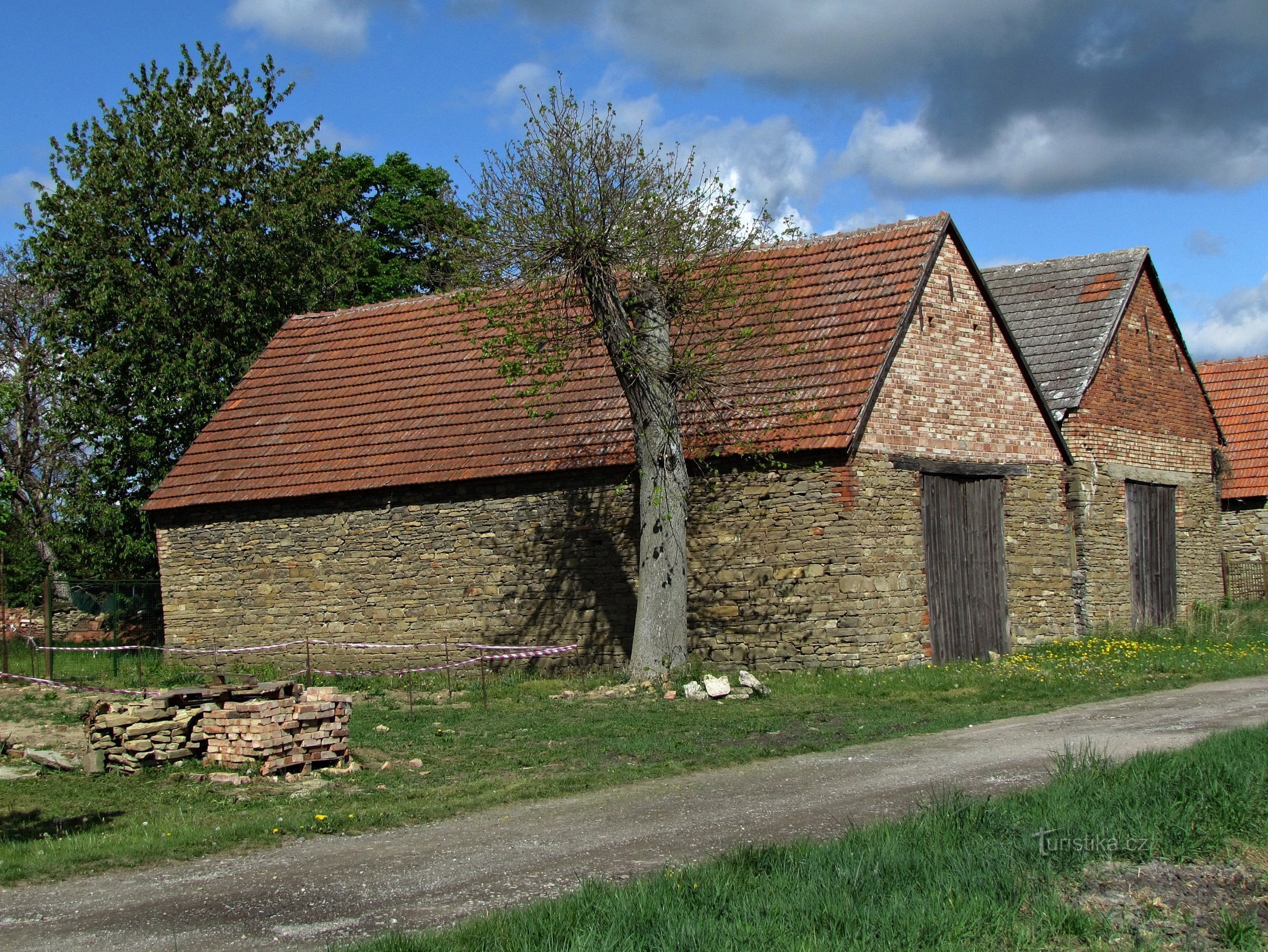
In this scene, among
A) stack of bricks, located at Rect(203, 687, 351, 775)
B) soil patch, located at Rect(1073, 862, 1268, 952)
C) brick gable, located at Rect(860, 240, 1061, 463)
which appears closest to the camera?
soil patch, located at Rect(1073, 862, 1268, 952)

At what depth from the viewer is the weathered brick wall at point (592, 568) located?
57.7ft

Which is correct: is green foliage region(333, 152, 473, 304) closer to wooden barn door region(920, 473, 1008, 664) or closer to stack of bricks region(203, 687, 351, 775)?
wooden barn door region(920, 473, 1008, 664)

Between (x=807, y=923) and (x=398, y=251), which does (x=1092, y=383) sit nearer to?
(x=807, y=923)

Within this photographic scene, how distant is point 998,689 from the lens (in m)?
15.8

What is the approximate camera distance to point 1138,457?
23625 millimetres

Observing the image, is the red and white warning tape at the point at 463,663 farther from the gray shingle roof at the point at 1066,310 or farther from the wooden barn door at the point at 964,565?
the gray shingle roof at the point at 1066,310

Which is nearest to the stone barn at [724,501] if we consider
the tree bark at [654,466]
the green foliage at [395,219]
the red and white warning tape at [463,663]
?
the red and white warning tape at [463,663]

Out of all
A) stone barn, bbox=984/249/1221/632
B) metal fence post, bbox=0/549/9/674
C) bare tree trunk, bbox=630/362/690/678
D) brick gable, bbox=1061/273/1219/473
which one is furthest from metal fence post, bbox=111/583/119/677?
brick gable, bbox=1061/273/1219/473

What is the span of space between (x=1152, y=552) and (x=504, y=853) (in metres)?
18.7

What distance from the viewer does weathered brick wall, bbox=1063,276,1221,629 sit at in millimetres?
21922

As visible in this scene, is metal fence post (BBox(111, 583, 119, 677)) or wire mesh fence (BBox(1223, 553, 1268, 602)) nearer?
metal fence post (BBox(111, 583, 119, 677))

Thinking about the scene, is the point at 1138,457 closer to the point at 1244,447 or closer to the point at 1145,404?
the point at 1145,404

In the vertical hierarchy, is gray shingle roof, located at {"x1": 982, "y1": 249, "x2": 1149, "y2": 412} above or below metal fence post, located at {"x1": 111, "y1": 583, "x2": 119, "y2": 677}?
above

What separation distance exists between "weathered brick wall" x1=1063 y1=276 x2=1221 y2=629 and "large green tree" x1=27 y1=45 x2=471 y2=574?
17116mm
